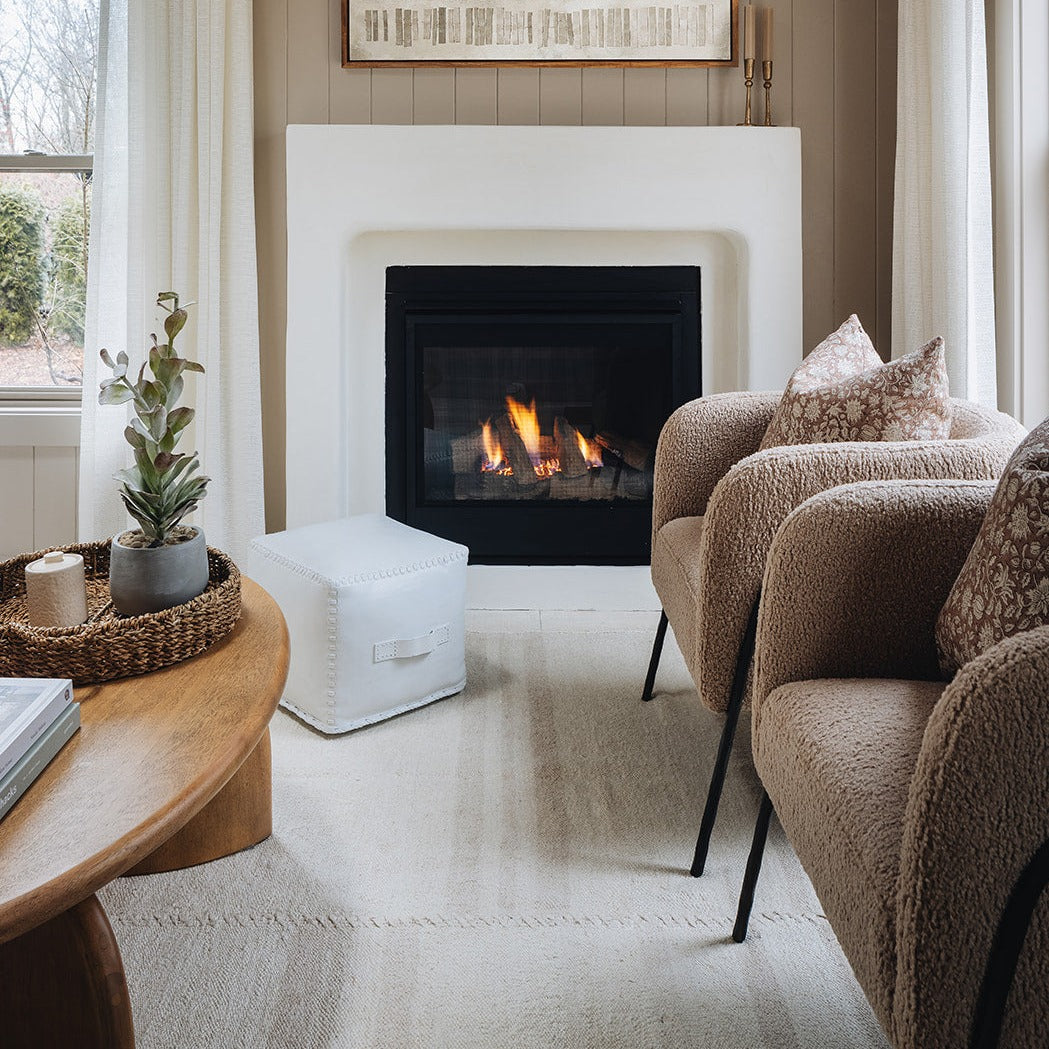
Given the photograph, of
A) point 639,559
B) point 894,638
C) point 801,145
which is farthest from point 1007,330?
point 894,638

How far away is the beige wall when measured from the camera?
119 inches

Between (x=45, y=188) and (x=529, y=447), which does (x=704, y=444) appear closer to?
(x=529, y=447)

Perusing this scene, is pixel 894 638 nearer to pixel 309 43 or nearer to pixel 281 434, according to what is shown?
pixel 281 434

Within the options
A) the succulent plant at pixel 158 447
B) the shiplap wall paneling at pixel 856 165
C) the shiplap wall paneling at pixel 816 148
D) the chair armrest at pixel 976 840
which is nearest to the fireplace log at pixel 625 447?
the shiplap wall paneling at pixel 816 148

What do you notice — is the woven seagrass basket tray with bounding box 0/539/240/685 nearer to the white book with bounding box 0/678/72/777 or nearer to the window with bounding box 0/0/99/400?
the white book with bounding box 0/678/72/777

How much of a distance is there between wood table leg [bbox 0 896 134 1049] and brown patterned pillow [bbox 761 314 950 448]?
1.36 metres

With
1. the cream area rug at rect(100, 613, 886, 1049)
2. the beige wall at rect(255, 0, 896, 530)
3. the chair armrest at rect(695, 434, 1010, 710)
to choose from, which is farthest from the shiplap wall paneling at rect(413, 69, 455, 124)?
the chair armrest at rect(695, 434, 1010, 710)

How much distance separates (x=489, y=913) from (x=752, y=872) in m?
0.39

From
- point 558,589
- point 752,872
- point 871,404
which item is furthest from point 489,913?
point 558,589

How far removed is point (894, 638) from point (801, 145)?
2174mm

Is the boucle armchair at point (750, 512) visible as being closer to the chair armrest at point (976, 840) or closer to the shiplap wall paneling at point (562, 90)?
the chair armrest at point (976, 840)

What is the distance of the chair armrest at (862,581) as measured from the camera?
1.24 meters

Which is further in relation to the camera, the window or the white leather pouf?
the window

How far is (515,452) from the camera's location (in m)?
3.16
